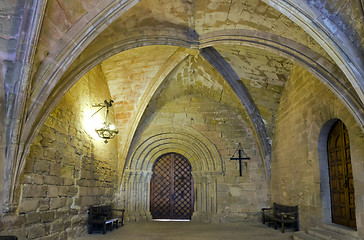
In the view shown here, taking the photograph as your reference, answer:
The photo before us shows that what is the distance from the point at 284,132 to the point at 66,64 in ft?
16.4

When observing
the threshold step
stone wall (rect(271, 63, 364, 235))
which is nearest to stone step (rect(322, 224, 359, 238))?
the threshold step

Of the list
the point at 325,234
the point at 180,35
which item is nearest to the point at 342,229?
the point at 325,234

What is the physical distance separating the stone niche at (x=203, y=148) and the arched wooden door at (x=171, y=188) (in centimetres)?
37

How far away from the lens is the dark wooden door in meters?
4.96

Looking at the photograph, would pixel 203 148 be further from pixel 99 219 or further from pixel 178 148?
pixel 99 219

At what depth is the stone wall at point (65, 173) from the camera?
4.07m

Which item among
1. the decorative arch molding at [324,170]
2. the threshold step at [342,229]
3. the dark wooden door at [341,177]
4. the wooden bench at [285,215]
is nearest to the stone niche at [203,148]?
the wooden bench at [285,215]

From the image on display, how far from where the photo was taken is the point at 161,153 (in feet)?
30.3

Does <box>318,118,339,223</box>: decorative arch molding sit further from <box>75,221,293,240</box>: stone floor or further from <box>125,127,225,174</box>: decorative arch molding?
<box>125,127,225,174</box>: decorative arch molding

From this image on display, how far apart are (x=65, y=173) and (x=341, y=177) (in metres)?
4.37

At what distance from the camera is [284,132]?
7.25 metres

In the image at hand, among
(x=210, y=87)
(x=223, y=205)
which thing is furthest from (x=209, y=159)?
(x=210, y=87)

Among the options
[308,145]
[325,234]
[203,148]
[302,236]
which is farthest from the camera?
[203,148]

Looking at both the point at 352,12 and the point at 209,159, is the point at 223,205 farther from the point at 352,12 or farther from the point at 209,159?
the point at 352,12
